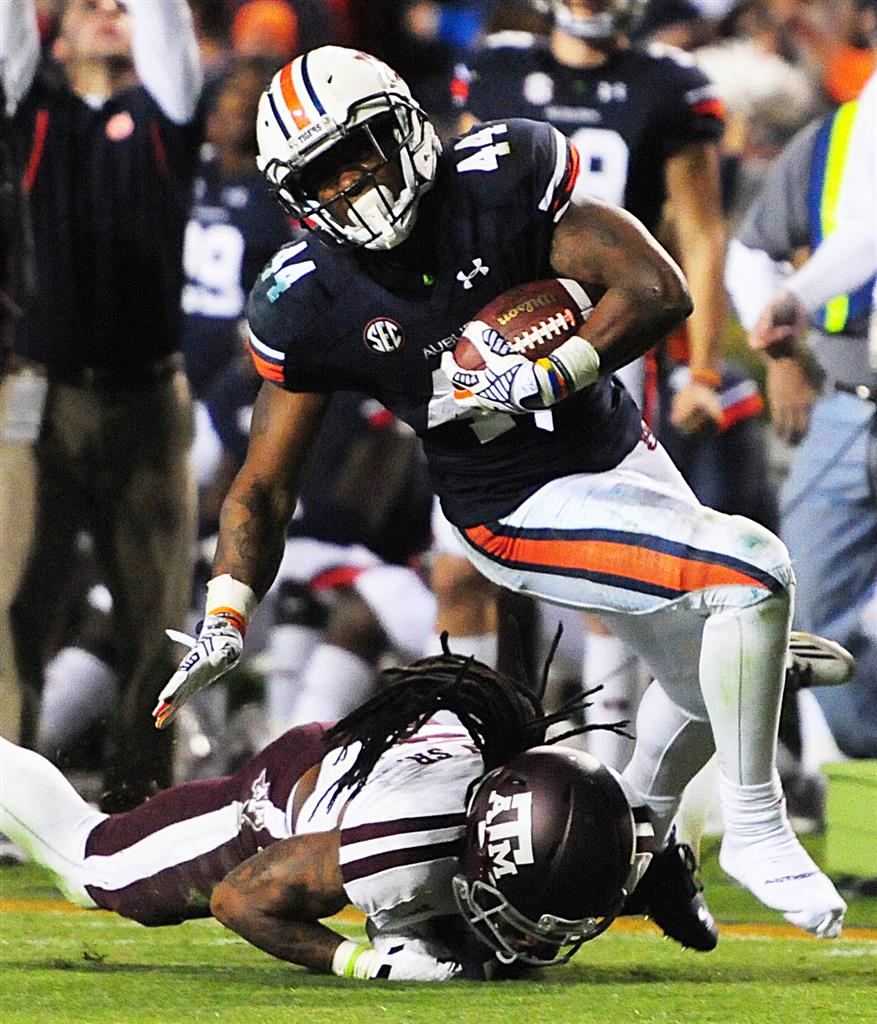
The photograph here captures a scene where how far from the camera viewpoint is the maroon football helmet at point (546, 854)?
3.37 m

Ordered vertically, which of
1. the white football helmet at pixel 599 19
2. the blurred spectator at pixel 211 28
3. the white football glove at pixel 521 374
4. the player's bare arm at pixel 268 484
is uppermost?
the white football glove at pixel 521 374

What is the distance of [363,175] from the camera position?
3781 millimetres

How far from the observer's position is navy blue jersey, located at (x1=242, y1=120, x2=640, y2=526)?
153 inches

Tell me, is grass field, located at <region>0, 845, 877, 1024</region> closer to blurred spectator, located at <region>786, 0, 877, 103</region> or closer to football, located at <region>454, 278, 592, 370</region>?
football, located at <region>454, 278, 592, 370</region>

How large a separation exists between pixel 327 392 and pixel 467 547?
15.8 inches

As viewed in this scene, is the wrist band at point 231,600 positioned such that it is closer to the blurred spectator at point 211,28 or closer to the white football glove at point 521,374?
the white football glove at point 521,374

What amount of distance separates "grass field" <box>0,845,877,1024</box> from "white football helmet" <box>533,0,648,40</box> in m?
2.38

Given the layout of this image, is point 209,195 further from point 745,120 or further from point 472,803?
point 472,803

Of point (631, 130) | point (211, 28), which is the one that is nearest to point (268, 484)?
point (631, 130)

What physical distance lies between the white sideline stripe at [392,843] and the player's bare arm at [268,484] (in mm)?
662

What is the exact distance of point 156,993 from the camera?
350 cm

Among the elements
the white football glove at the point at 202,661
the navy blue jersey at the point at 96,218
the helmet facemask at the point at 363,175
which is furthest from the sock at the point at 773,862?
the navy blue jersey at the point at 96,218

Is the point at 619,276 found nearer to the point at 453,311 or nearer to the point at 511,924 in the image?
the point at 453,311

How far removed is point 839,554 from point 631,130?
135 centimetres
